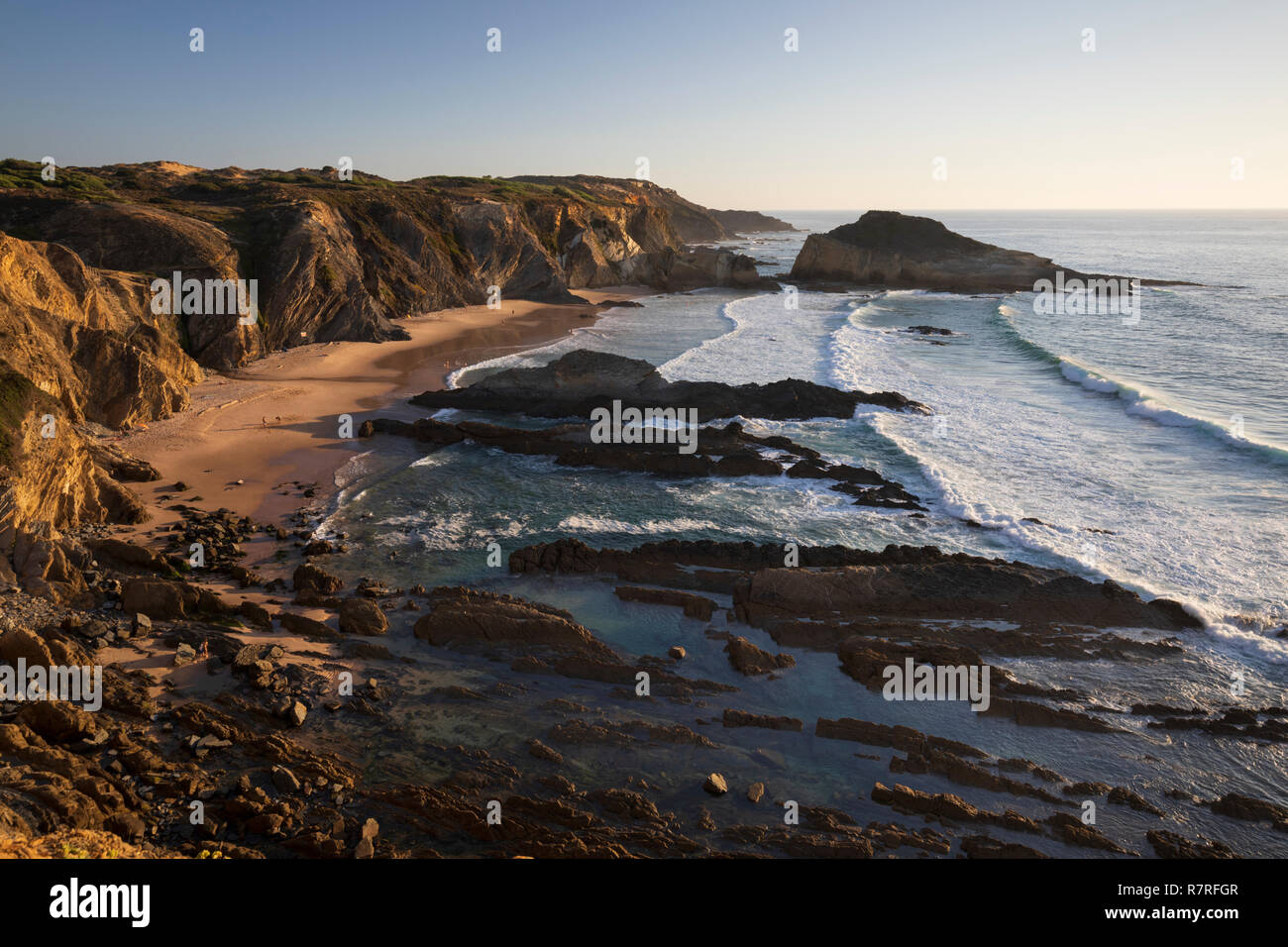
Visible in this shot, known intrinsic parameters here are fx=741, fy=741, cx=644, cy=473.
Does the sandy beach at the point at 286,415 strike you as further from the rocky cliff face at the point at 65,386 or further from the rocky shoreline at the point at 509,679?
the rocky cliff face at the point at 65,386

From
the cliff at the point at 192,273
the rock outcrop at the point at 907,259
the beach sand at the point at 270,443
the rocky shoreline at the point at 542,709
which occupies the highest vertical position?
the rock outcrop at the point at 907,259

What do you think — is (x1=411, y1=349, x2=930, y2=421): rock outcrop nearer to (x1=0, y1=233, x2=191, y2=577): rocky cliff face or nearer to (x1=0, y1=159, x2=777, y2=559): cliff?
(x1=0, y1=233, x2=191, y2=577): rocky cliff face

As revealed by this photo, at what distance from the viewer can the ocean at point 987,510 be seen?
11.9 metres

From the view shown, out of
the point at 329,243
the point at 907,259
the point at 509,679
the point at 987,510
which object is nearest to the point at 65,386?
the point at 509,679

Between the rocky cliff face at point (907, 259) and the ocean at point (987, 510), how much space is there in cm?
3323

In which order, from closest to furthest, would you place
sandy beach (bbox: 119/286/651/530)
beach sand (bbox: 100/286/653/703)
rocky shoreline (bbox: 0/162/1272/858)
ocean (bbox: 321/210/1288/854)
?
rocky shoreline (bbox: 0/162/1272/858), ocean (bbox: 321/210/1288/854), beach sand (bbox: 100/286/653/703), sandy beach (bbox: 119/286/651/530)

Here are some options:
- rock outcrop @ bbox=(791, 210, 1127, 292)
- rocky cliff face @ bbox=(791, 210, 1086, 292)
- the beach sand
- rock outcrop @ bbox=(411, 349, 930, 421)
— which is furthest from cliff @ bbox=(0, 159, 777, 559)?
rock outcrop @ bbox=(411, 349, 930, 421)

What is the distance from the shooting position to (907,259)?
78250mm

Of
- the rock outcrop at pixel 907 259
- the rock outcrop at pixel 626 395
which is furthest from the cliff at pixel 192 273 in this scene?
the rock outcrop at pixel 626 395

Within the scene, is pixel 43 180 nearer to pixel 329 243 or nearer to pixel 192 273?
pixel 329 243

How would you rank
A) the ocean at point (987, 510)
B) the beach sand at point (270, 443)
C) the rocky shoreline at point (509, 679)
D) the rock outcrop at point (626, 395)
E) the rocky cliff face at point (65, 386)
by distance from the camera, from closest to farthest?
1. the rocky shoreline at point (509, 679)
2. the ocean at point (987, 510)
3. the beach sand at point (270, 443)
4. the rocky cliff face at point (65, 386)
5. the rock outcrop at point (626, 395)

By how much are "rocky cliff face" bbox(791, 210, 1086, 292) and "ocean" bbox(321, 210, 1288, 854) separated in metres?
33.2

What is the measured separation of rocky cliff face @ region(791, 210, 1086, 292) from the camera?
75188mm
